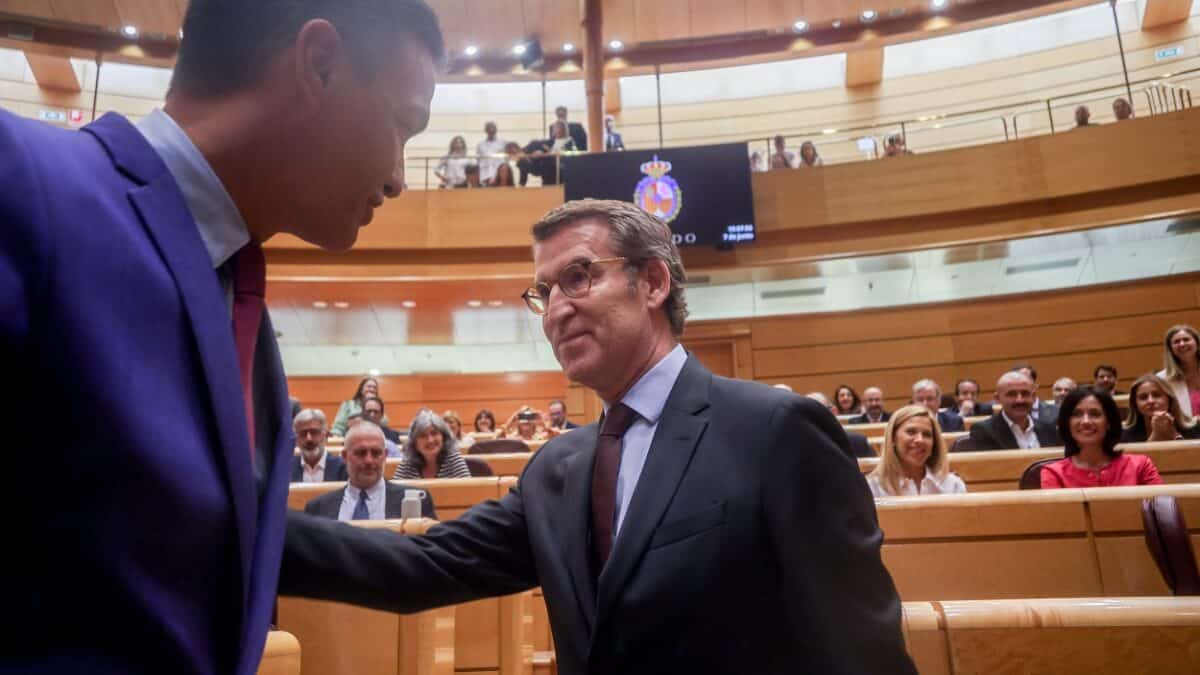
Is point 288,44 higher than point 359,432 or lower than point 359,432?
higher

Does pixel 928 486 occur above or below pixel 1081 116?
below

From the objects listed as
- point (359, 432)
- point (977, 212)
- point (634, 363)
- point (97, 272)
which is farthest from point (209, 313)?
point (977, 212)

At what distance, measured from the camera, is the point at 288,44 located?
2.22 feet

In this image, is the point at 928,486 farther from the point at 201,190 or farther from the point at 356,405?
the point at 356,405

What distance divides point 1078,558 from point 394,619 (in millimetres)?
1994

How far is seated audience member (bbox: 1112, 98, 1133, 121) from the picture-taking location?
29.7 feet

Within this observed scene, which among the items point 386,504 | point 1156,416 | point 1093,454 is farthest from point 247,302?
point 1156,416

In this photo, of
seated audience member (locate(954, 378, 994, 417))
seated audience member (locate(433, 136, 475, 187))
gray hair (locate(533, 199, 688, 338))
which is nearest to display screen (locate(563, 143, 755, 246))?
seated audience member (locate(433, 136, 475, 187))

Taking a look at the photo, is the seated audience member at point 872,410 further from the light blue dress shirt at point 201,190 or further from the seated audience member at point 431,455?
the light blue dress shirt at point 201,190

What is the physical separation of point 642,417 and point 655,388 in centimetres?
6

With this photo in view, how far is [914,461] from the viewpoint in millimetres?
3752

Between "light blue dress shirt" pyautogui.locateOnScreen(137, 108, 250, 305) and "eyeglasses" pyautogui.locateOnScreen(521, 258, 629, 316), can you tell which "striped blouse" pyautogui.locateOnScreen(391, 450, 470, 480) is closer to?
"eyeglasses" pyautogui.locateOnScreen(521, 258, 629, 316)

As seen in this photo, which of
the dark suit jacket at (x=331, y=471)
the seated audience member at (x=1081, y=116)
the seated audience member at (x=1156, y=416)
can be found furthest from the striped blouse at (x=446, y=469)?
the seated audience member at (x=1081, y=116)

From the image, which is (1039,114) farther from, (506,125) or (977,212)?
(506,125)
